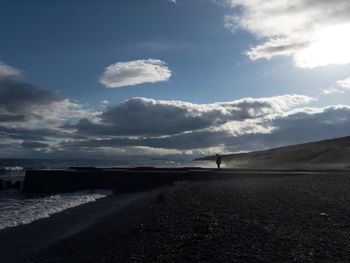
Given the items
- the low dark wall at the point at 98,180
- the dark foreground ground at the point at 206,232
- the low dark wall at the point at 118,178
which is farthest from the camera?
the low dark wall at the point at 98,180

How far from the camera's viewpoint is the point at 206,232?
12.9 m

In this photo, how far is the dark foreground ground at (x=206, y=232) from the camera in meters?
10.8

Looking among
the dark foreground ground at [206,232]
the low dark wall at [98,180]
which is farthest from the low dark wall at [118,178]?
the dark foreground ground at [206,232]

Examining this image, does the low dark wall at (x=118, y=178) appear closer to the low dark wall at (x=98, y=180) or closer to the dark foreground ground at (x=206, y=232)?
the low dark wall at (x=98, y=180)

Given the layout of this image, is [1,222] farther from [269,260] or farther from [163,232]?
[269,260]

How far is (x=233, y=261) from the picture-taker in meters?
9.93

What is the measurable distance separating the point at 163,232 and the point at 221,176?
71.7 ft

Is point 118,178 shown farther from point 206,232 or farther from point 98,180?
point 206,232

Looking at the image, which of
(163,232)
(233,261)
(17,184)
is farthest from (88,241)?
(17,184)

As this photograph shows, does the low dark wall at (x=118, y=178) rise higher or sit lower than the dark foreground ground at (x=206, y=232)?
higher

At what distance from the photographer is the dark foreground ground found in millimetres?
10766

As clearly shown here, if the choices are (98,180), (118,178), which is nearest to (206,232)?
(118,178)

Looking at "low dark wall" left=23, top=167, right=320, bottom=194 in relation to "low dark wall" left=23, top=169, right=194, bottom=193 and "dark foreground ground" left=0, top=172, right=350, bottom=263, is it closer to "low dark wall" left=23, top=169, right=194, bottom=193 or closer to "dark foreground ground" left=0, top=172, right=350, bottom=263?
"low dark wall" left=23, top=169, right=194, bottom=193

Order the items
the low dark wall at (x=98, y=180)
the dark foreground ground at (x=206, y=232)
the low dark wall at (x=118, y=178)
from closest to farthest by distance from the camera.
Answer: the dark foreground ground at (x=206, y=232), the low dark wall at (x=118, y=178), the low dark wall at (x=98, y=180)
